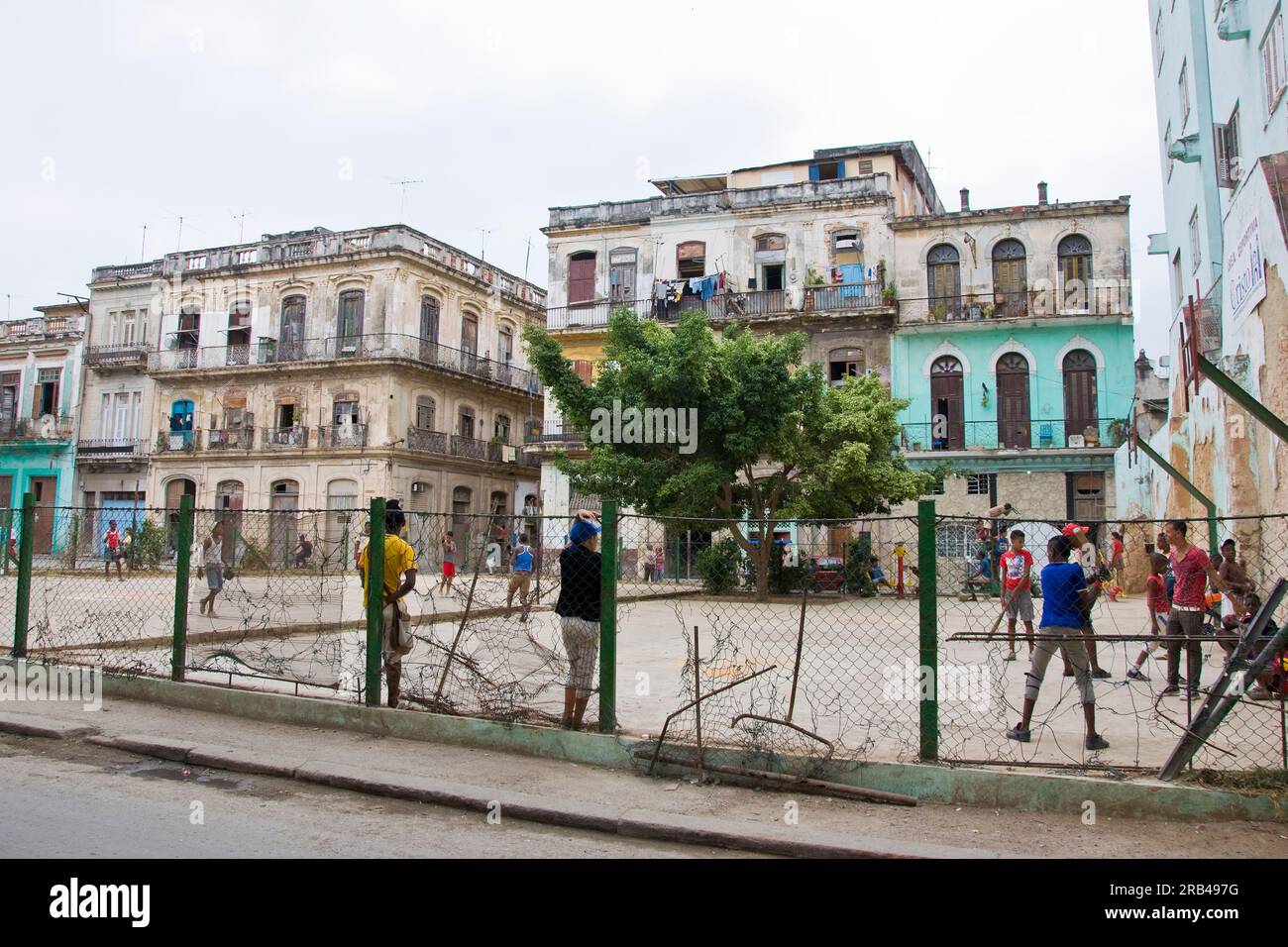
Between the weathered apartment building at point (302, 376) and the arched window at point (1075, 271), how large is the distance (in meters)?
18.8

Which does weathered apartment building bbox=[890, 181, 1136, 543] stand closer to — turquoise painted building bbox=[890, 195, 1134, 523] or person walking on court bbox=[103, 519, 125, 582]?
turquoise painted building bbox=[890, 195, 1134, 523]

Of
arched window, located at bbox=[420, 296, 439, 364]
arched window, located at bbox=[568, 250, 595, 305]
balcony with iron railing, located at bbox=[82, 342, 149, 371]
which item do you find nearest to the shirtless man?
arched window, located at bbox=[568, 250, 595, 305]

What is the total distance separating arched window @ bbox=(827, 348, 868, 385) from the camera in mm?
30484

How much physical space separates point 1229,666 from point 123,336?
4137 centimetres

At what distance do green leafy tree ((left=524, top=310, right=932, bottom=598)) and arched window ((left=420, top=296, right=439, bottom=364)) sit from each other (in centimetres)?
1436

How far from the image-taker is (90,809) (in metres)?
5.28

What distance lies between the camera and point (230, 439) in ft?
117

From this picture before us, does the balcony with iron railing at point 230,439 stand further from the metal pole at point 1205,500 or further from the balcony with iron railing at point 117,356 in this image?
the metal pole at point 1205,500

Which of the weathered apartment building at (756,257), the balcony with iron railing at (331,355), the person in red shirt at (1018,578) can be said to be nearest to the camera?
the person in red shirt at (1018,578)

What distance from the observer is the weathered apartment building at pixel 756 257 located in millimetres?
30422

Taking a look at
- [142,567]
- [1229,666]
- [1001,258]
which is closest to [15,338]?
[142,567]

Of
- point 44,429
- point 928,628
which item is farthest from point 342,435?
point 928,628

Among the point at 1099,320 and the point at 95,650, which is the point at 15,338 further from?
the point at 1099,320

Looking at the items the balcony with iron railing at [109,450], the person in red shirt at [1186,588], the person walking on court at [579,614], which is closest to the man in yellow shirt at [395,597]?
the person walking on court at [579,614]
